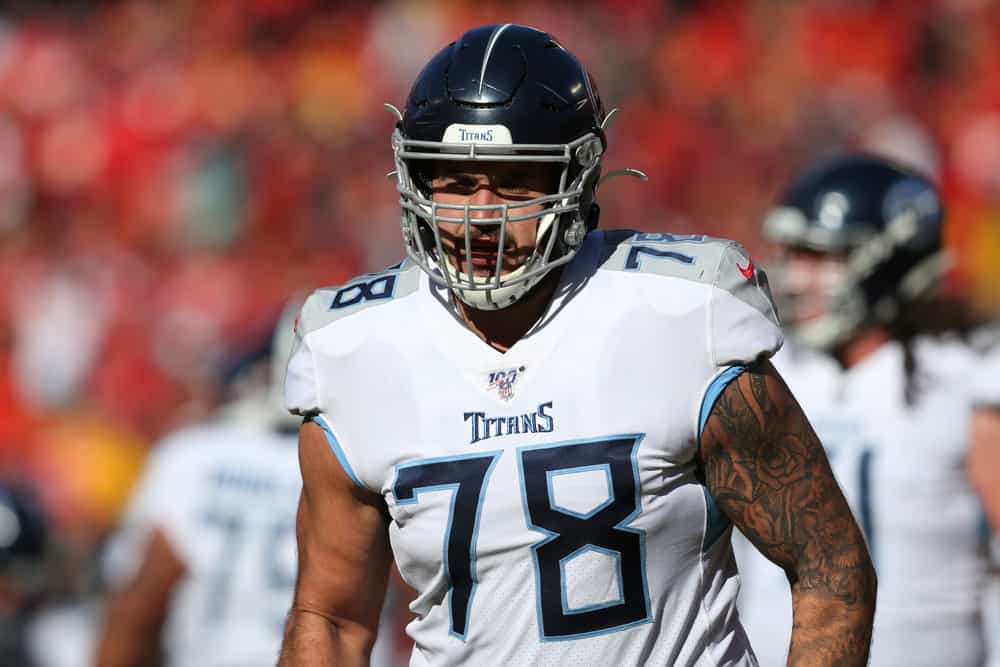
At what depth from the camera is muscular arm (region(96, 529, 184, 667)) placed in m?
4.52

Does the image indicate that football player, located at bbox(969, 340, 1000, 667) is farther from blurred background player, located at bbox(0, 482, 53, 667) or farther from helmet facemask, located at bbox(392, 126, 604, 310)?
blurred background player, located at bbox(0, 482, 53, 667)

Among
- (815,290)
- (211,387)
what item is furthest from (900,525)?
(211,387)

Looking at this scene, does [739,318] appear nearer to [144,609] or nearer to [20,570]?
[144,609]

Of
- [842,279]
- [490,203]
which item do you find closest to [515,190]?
[490,203]

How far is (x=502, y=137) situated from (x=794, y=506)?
71cm

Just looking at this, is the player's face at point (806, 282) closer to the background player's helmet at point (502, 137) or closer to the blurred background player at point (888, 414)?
the blurred background player at point (888, 414)

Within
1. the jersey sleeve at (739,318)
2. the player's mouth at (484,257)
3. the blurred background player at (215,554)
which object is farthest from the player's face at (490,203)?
the blurred background player at (215,554)

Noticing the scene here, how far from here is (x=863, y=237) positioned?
436 centimetres

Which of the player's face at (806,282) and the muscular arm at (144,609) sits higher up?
the player's face at (806,282)

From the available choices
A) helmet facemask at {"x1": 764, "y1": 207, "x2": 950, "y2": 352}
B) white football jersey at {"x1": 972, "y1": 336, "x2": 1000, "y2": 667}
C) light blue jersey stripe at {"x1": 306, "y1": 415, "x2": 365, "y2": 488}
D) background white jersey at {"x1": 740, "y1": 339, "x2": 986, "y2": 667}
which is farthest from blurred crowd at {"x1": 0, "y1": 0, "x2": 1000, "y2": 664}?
light blue jersey stripe at {"x1": 306, "y1": 415, "x2": 365, "y2": 488}

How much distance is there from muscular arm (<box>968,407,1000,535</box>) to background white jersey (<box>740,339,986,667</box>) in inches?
1.2

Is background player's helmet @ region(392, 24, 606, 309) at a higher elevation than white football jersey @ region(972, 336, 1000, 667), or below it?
higher

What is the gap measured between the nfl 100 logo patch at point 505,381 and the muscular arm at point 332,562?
0.29 meters

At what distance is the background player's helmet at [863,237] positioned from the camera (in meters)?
4.22
